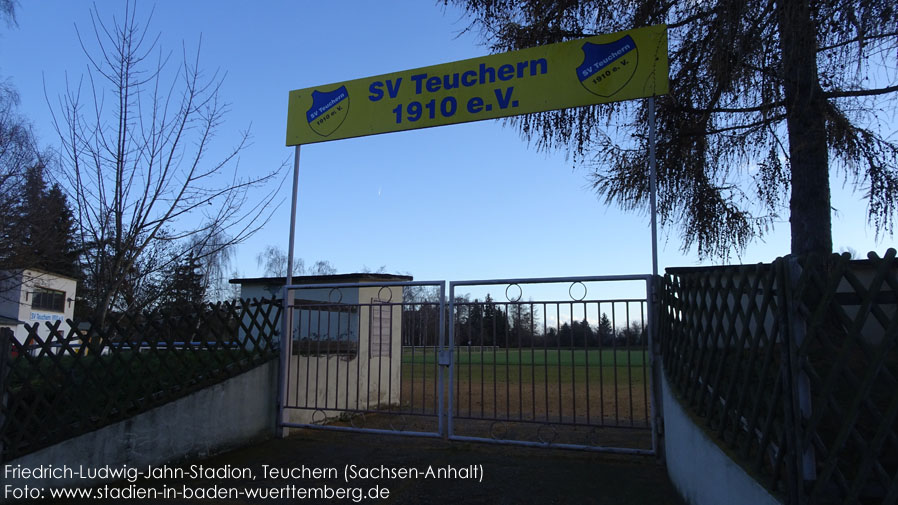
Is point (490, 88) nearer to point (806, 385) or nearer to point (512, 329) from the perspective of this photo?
point (512, 329)

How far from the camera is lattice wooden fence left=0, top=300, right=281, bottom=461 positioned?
468 centimetres

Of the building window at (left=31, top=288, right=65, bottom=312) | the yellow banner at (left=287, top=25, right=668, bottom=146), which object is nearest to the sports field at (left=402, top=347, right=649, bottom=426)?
the yellow banner at (left=287, top=25, right=668, bottom=146)

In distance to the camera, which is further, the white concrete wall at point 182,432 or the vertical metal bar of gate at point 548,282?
the vertical metal bar of gate at point 548,282

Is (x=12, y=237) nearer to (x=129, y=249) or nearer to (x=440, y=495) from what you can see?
(x=129, y=249)

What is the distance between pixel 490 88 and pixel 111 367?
487 centimetres

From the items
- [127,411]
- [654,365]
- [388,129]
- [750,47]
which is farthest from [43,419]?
[750,47]

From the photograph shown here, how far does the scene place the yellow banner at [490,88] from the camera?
5.83 metres

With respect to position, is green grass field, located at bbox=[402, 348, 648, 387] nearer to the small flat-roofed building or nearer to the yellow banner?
the small flat-roofed building

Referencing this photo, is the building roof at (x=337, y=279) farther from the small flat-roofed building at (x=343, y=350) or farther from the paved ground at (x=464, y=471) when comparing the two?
the paved ground at (x=464, y=471)

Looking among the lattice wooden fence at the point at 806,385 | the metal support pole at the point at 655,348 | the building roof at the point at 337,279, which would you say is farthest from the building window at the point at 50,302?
the lattice wooden fence at the point at 806,385

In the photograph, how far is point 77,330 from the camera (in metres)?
5.03

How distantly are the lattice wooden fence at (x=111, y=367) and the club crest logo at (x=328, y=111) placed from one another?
8.01 ft

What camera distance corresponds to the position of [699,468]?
3.74 m

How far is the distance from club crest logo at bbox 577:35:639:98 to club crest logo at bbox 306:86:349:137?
3095 mm
